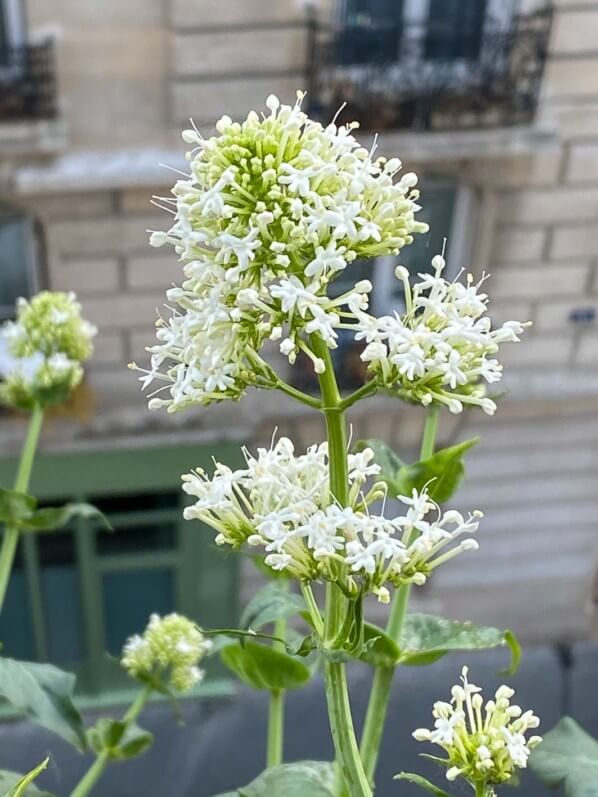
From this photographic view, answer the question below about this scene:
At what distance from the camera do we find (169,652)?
834 mm

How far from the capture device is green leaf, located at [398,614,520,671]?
555 mm

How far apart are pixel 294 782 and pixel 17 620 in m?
2.45

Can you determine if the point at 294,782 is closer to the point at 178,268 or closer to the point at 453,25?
the point at 178,268

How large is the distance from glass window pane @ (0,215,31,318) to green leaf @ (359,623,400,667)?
6.75 feet

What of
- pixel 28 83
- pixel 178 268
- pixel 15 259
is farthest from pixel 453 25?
pixel 15 259

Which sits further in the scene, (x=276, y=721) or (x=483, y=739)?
(x=276, y=721)

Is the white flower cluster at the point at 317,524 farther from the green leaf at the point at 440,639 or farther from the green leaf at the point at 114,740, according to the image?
the green leaf at the point at 114,740

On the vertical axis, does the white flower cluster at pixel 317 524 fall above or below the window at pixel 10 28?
below

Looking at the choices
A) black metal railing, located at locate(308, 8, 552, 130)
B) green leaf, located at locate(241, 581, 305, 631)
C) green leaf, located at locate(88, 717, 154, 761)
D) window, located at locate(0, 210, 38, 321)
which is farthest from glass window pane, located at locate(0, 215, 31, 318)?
green leaf, located at locate(241, 581, 305, 631)

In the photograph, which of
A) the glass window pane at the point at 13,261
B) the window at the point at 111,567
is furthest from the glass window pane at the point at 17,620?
the glass window pane at the point at 13,261

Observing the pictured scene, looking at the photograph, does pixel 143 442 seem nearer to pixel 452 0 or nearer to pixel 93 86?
pixel 93 86

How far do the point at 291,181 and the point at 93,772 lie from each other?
0.50 meters

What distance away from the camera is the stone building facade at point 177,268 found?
2201 millimetres

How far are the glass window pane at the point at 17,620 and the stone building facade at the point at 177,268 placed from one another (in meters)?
0.15
